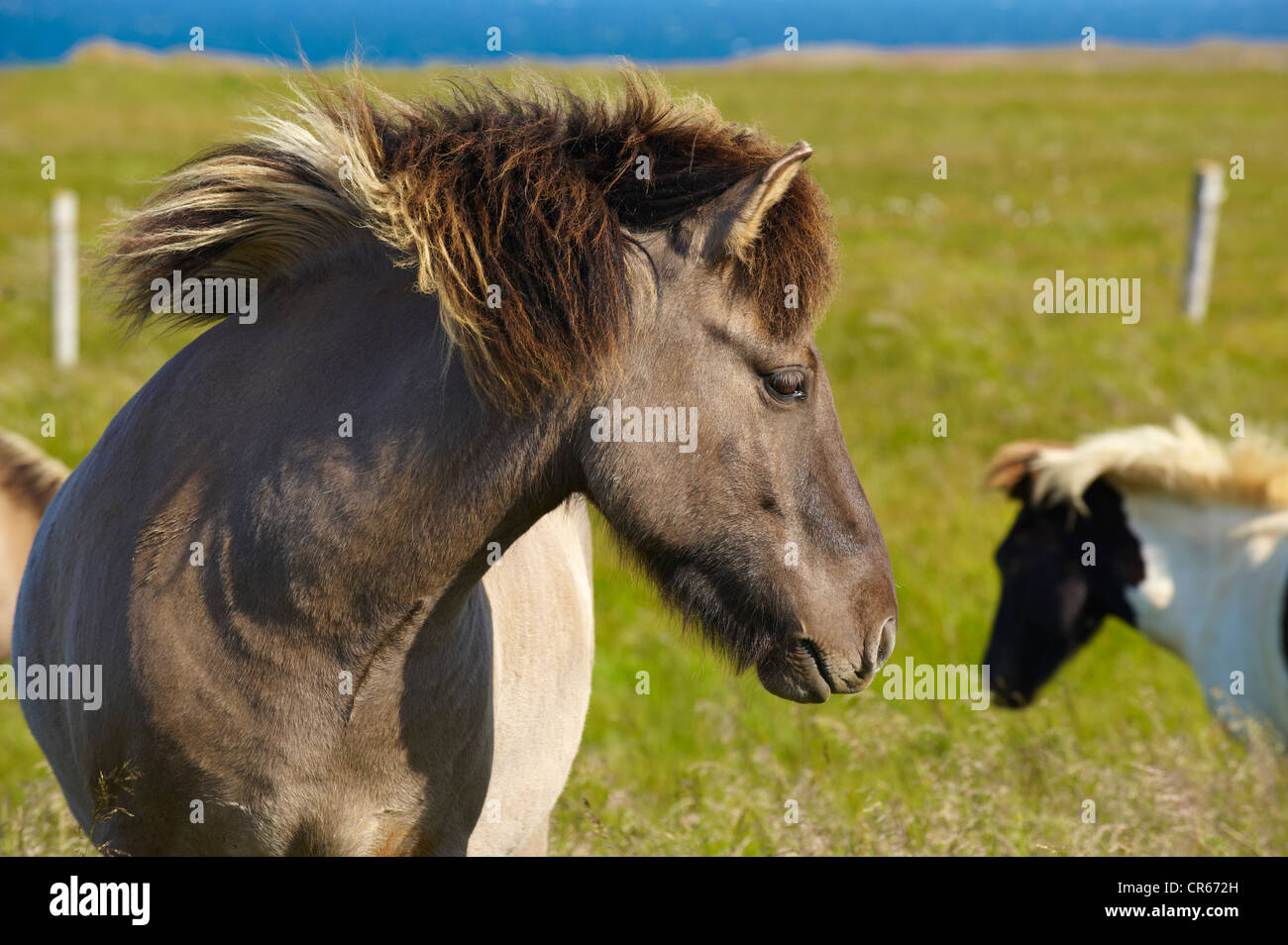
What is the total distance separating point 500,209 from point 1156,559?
4.55 metres

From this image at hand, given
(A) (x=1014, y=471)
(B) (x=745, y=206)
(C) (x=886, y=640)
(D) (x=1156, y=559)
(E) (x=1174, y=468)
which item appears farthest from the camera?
(A) (x=1014, y=471)

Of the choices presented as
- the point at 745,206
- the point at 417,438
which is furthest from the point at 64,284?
the point at 745,206

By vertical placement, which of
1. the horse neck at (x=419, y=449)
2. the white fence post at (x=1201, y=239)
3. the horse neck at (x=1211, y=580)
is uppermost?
the white fence post at (x=1201, y=239)

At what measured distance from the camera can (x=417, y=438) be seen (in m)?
2.38

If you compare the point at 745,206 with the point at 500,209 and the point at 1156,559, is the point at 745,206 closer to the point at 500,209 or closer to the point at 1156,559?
the point at 500,209

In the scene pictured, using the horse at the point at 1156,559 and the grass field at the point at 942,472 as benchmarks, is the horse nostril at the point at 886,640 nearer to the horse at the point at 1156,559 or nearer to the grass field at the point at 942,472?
the grass field at the point at 942,472

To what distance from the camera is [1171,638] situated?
5.85 meters

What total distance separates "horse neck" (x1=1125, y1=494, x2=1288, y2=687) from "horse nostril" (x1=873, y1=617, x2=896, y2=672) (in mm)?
3638

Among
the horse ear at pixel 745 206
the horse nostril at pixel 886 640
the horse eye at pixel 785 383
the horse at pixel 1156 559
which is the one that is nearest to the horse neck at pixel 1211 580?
the horse at pixel 1156 559

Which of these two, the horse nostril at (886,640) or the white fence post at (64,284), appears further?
the white fence post at (64,284)

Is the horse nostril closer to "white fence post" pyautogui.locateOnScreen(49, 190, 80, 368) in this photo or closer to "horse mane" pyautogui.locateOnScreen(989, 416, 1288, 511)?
"horse mane" pyautogui.locateOnScreen(989, 416, 1288, 511)

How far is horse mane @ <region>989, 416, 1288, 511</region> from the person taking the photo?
5570 mm

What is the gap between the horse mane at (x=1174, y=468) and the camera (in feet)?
18.3

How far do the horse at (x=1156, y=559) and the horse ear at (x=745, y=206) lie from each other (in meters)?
3.89
